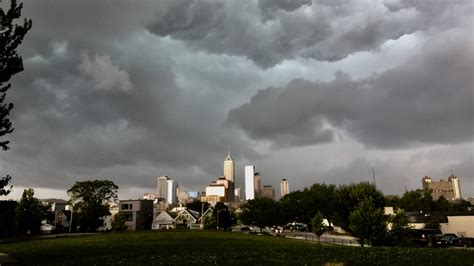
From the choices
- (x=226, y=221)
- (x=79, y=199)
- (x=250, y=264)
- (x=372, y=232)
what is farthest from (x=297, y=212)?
(x=250, y=264)

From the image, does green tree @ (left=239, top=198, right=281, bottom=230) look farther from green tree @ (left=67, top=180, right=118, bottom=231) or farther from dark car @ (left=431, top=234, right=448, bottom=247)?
dark car @ (left=431, top=234, right=448, bottom=247)

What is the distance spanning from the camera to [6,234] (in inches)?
3757

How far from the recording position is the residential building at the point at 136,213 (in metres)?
136

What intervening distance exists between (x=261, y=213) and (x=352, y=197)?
44725 millimetres

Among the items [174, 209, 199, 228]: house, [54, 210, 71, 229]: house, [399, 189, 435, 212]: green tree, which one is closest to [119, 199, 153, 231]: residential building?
[174, 209, 199, 228]: house

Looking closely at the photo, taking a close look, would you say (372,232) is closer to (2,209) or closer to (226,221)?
(226,221)

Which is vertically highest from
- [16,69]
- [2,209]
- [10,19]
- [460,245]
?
[10,19]

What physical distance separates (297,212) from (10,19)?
109 metres

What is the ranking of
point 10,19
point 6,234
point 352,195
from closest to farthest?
point 10,19 < point 352,195 < point 6,234

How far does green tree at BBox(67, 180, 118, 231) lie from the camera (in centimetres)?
10619

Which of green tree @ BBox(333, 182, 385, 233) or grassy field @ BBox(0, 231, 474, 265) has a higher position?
green tree @ BBox(333, 182, 385, 233)

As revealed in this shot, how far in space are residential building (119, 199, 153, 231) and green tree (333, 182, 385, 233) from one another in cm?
8129

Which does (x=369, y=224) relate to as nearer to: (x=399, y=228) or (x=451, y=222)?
(x=399, y=228)

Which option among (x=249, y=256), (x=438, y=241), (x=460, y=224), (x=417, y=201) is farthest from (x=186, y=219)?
(x=249, y=256)
